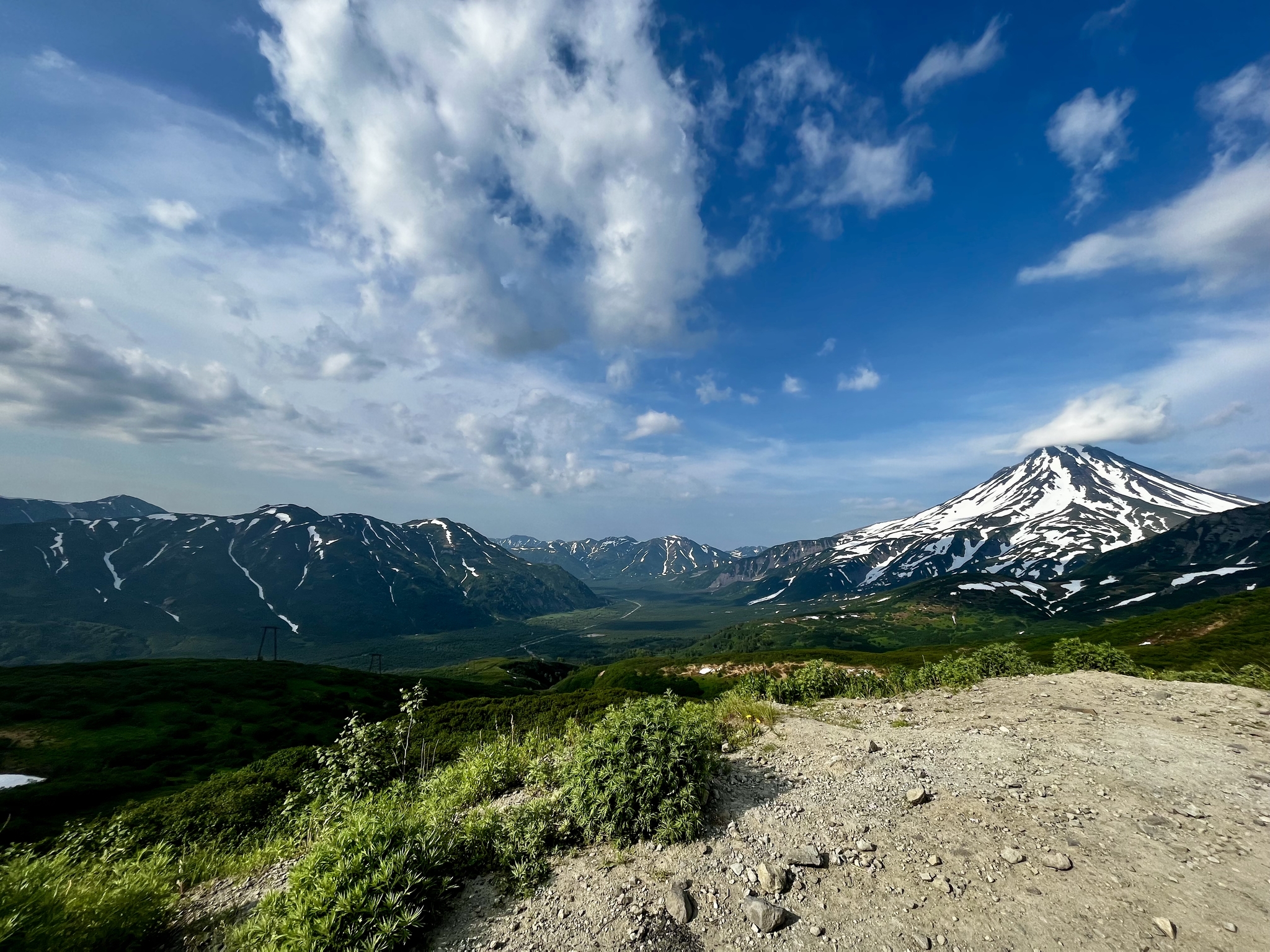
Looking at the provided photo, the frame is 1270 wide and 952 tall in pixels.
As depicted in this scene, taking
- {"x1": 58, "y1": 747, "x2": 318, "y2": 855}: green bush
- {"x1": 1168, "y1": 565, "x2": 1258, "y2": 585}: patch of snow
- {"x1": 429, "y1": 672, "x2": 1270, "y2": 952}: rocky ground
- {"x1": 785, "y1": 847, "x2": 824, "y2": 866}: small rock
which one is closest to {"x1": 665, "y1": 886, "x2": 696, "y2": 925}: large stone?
{"x1": 429, "y1": 672, "x2": 1270, "y2": 952}: rocky ground

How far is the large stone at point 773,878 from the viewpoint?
264 inches

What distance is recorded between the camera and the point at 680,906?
6.50 m

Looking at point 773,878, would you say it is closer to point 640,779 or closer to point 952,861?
point 640,779

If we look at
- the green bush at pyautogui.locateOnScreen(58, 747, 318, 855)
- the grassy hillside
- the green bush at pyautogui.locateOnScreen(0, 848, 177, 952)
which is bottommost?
the grassy hillside

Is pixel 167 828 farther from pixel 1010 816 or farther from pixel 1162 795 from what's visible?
pixel 1162 795

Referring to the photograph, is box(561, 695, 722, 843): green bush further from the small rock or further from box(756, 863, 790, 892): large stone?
the small rock

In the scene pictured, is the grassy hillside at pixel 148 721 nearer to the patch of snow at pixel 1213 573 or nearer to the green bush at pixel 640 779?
the green bush at pixel 640 779

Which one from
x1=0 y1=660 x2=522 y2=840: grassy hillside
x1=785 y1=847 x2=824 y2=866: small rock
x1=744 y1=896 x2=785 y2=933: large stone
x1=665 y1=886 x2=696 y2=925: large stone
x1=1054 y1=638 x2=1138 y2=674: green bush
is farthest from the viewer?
x1=0 y1=660 x2=522 y2=840: grassy hillside

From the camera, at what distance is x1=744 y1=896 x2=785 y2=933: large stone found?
19.9ft

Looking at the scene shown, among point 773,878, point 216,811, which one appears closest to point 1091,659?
point 773,878

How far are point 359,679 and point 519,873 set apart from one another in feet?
340

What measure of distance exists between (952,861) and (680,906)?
4.16 metres

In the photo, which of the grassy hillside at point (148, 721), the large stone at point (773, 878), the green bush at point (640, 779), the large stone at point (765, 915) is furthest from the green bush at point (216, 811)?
the large stone at point (765, 915)

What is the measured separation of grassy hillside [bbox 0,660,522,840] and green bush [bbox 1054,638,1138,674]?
4448cm
